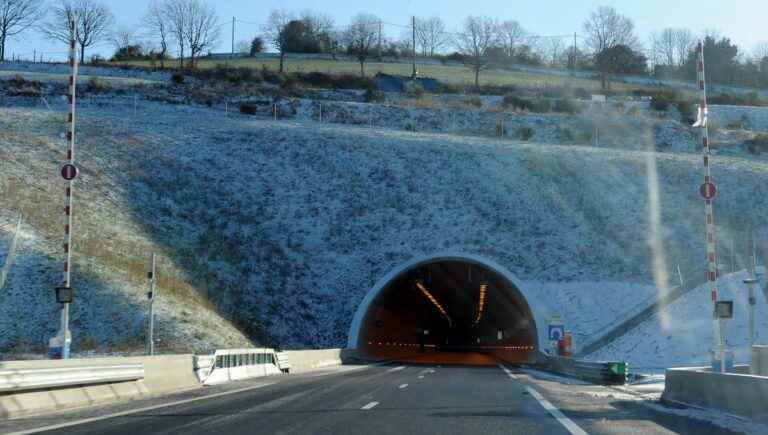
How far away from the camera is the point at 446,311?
88062mm

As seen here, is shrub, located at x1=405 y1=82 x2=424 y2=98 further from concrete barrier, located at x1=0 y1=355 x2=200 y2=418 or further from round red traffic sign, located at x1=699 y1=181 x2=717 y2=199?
round red traffic sign, located at x1=699 y1=181 x2=717 y2=199

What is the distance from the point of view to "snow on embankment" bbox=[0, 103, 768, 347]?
163 ft

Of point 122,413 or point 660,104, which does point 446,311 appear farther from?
point 122,413

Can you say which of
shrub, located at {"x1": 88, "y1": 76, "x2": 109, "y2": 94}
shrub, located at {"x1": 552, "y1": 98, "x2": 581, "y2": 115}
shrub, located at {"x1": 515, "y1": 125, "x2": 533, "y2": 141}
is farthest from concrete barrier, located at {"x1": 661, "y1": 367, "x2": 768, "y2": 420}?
shrub, located at {"x1": 88, "y1": 76, "x2": 109, "y2": 94}

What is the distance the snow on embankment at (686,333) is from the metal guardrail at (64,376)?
25.6 meters

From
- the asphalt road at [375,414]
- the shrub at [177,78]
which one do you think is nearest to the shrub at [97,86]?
the shrub at [177,78]

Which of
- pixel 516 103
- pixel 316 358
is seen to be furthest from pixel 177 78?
pixel 316 358

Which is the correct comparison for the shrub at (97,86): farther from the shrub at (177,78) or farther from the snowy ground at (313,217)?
the snowy ground at (313,217)

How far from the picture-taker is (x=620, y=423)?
582 inches

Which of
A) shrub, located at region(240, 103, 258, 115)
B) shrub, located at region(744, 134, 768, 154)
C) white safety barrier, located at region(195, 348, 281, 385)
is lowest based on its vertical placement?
white safety barrier, located at region(195, 348, 281, 385)

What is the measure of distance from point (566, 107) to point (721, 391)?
74.1 meters

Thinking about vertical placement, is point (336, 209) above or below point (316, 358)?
above

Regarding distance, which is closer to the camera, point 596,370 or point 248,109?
point 596,370

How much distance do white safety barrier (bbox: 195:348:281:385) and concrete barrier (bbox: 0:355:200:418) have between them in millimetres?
1175
